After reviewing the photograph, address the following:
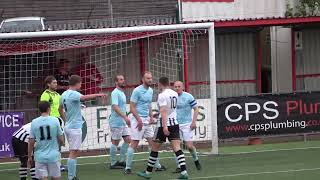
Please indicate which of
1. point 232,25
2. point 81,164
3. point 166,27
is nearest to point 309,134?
point 232,25

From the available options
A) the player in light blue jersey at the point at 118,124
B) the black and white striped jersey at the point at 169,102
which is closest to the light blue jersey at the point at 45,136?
the black and white striped jersey at the point at 169,102

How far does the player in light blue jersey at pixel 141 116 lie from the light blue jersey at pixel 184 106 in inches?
25.6

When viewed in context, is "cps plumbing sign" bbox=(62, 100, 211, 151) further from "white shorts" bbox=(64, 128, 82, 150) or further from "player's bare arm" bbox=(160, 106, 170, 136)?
"player's bare arm" bbox=(160, 106, 170, 136)

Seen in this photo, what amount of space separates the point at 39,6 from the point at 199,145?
34.6 feet

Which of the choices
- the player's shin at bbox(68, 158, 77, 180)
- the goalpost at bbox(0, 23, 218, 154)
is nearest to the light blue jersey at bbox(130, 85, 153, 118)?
the player's shin at bbox(68, 158, 77, 180)

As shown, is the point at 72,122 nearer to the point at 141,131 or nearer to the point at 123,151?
the point at 141,131

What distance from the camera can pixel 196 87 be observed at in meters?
23.5

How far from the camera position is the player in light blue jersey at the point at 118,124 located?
14289mm

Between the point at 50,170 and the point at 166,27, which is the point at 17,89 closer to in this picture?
the point at 166,27

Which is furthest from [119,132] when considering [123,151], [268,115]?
[268,115]

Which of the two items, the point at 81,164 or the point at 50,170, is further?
the point at 81,164

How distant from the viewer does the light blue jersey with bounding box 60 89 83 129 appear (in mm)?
12672

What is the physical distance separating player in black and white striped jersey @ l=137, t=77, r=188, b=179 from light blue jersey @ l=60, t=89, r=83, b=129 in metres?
1.54

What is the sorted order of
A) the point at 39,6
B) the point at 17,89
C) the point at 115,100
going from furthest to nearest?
the point at 39,6 < the point at 17,89 < the point at 115,100
